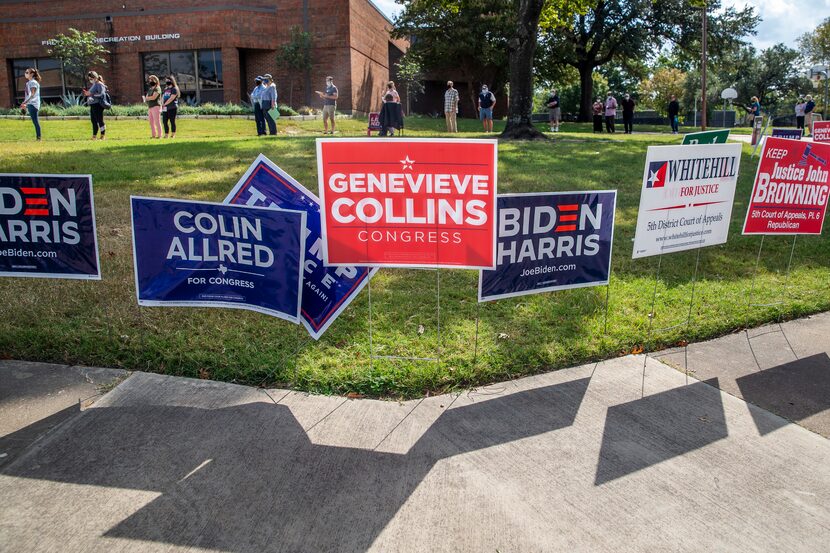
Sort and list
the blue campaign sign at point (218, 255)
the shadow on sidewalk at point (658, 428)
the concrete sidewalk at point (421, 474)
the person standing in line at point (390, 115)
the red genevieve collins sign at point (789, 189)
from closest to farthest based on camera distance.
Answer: the concrete sidewalk at point (421, 474), the shadow on sidewalk at point (658, 428), the blue campaign sign at point (218, 255), the red genevieve collins sign at point (789, 189), the person standing in line at point (390, 115)

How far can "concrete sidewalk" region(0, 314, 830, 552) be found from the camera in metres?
2.92

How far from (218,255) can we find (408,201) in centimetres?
148

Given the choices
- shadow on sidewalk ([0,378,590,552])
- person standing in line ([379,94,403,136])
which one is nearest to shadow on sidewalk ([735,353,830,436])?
shadow on sidewalk ([0,378,590,552])

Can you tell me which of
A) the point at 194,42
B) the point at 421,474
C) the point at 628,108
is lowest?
the point at 421,474

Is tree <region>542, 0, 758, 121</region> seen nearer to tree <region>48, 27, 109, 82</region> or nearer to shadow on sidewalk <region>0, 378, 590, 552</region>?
tree <region>48, 27, 109, 82</region>

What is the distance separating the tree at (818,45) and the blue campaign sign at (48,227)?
79.6m

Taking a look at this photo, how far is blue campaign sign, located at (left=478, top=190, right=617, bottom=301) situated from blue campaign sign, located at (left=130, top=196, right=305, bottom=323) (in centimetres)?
147

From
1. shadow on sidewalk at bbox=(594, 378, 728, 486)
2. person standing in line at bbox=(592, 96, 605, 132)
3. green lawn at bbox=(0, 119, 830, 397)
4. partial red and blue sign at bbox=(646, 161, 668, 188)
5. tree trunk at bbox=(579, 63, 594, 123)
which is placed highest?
tree trunk at bbox=(579, 63, 594, 123)

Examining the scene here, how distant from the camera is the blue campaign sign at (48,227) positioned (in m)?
4.75

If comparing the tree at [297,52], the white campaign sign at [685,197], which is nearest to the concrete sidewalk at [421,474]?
the white campaign sign at [685,197]

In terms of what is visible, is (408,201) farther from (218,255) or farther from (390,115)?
(390,115)

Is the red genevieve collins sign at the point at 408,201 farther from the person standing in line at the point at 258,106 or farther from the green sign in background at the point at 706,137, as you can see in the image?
the person standing in line at the point at 258,106

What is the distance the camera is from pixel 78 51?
1169 inches

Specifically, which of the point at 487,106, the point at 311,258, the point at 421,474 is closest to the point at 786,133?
the point at 487,106
